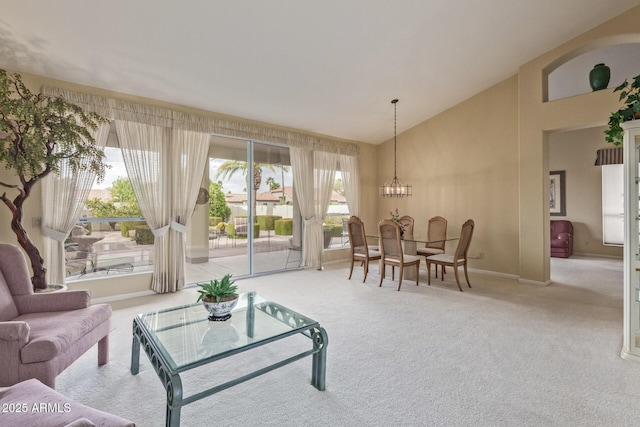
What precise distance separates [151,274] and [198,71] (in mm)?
2750

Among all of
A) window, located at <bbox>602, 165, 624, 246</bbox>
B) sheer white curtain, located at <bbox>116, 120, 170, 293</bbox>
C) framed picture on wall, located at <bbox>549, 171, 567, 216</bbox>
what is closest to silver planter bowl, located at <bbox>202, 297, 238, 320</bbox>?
sheer white curtain, located at <bbox>116, 120, 170, 293</bbox>

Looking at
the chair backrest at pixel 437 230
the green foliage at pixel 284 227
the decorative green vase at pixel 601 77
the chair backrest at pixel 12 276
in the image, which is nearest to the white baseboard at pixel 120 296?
the chair backrest at pixel 12 276

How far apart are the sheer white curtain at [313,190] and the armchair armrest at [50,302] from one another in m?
3.81

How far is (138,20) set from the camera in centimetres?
274

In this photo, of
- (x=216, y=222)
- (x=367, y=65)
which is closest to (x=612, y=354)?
(x=367, y=65)

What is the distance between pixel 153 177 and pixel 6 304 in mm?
2276

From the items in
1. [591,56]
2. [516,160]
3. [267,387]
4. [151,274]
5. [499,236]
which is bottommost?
[267,387]

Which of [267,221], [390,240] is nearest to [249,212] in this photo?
[267,221]

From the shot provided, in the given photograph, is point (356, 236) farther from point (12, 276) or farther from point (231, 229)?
point (12, 276)

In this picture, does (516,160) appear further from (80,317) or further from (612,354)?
(80,317)

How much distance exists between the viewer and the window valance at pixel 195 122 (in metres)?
3.54

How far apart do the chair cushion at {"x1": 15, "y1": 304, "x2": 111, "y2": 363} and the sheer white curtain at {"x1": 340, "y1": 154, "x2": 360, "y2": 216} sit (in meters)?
4.83

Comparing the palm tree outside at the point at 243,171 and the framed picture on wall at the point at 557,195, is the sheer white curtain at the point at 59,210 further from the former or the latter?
the framed picture on wall at the point at 557,195

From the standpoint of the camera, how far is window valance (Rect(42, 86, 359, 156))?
354 centimetres
